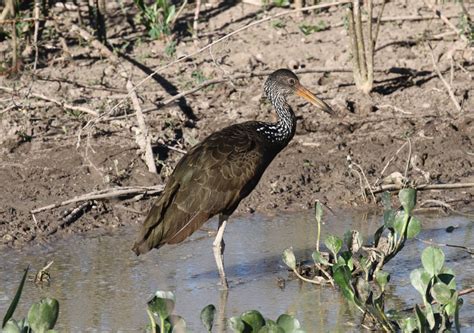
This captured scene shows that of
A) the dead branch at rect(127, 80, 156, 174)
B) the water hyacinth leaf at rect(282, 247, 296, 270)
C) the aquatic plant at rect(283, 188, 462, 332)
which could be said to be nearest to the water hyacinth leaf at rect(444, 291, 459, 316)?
the aquatic plant at rect(283, 188, 462, 332)

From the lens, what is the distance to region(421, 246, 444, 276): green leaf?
571 cm

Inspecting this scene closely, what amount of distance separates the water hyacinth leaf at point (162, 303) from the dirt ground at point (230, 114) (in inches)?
131

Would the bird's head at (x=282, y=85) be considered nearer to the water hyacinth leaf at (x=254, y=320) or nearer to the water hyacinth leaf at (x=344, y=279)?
the water hyacinth leaf at (x=344, y=279)

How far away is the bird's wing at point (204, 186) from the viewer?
756 centimetres

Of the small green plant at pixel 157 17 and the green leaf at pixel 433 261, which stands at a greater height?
the small green plant at pixel 157 17

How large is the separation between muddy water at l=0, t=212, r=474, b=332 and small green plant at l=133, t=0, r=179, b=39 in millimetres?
2993

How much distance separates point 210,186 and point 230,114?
2489 millimetres

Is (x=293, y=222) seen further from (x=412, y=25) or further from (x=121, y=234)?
(x=412, y=25)

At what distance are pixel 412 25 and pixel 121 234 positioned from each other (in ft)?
14.3

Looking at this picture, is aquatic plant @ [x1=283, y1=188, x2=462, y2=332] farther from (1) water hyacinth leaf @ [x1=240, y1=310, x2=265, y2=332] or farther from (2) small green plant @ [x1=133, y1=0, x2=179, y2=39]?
(2) small green plant @ [x1=133, y1=0, x2=179, y2=39]

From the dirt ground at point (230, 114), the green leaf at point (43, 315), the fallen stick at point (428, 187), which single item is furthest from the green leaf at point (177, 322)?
the fallen stick at point (428, 187)

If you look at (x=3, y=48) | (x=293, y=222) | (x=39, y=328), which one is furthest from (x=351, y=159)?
(x=39, y=328)

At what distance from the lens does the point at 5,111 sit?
974 cm

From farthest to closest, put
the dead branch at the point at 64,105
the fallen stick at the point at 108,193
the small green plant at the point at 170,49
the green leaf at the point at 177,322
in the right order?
the small green plant at the point at 170,49, the dead branch at the point at 64,105, the fallen stick at the point at 108,193, the green leaf at the point at 177,322
